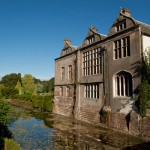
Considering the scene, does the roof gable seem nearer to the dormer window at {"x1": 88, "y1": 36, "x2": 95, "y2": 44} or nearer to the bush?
the dormer window at {"x1": 88, "y1": 36, "x2": 95, "y2": 44}

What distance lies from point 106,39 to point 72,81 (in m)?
10.4

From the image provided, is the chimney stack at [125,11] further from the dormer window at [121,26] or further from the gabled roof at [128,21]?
the dormer window at [121,26]

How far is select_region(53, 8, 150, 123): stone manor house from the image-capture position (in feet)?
65.0

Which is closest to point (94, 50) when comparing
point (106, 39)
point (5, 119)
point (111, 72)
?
point (106, 39)

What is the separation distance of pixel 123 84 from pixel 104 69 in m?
3.57

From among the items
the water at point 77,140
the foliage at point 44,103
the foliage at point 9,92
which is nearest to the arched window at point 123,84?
the water at point 77,140

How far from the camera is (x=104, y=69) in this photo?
23672 millimetres

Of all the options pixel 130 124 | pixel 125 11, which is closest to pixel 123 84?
pixel 130 124

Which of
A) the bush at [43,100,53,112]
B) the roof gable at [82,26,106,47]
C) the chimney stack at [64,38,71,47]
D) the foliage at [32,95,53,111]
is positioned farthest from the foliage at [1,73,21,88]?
the roof gable at [82,26,106,47]

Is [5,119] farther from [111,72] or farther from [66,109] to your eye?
[66,109]

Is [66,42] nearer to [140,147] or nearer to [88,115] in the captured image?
[88,115]

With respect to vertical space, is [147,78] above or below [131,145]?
above

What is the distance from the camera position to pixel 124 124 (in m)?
19.9

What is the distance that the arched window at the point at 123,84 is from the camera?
66.5 ft
